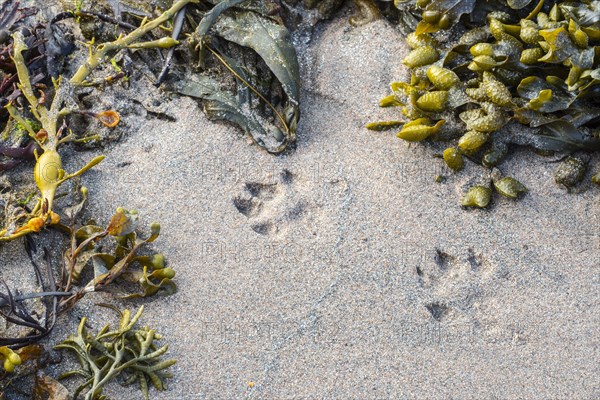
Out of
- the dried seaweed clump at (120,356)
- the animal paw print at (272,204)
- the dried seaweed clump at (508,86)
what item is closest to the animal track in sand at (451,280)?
the dried seaweed clump at (508,86)

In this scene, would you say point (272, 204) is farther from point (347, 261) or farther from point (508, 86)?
point (508, 86)

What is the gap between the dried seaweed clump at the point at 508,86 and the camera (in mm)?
2498

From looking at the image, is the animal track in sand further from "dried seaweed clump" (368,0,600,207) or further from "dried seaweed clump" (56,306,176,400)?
"dried seaweed clump" (56,306,176,400)

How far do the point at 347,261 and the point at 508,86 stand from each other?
900 mm

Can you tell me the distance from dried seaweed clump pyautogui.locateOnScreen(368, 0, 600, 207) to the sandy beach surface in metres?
0.07

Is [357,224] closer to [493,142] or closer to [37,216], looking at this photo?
[493,142]

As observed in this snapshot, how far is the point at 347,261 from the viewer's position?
2.32 metres

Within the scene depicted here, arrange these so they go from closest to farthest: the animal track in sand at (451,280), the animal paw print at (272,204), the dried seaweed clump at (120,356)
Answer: the dried seaweed clump at (120,356) → the animal track in sand at (451,280) → the animal paw print at (272,204)

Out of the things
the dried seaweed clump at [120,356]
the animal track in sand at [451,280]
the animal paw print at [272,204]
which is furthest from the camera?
the animal paw print at [272,204]

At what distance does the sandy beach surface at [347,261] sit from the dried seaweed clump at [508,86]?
0.07m

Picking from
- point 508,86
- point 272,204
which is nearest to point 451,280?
point 272,204

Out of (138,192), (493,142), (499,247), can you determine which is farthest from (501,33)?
(138,192)

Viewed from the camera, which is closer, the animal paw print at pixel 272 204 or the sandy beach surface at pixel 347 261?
the sandy beach surface at pixel 347 261

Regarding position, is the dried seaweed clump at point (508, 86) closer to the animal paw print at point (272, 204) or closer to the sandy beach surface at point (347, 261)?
the sandy beach surface at point (347, 261)
